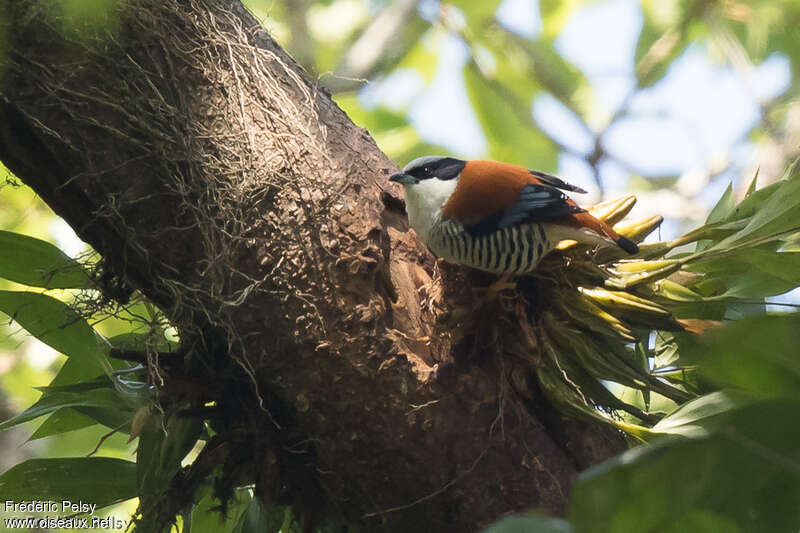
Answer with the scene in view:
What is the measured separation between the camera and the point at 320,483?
6.11ft

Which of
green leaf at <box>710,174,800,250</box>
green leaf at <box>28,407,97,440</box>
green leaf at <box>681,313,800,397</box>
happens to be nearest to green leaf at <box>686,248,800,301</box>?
green leaf at <box>710,174,800,250</box>

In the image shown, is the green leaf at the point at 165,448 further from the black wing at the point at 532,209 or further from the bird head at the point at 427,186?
the black wing at the point at 532,209

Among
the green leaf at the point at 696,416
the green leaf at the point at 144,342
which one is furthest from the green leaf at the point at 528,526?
the green leaf at the point at 144,342

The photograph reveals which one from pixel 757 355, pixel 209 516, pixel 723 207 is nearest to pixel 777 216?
pixel 723 207

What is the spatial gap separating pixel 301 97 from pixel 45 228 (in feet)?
8.34

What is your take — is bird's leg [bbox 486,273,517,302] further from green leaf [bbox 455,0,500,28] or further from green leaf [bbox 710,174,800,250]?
green leaf [bbox 455,0,500,28]

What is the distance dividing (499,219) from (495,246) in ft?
0.53

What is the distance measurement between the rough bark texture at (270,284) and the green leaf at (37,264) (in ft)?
0.68

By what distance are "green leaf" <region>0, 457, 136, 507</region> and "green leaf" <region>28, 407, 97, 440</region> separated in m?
0.12

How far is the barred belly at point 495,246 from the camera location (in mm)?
1873

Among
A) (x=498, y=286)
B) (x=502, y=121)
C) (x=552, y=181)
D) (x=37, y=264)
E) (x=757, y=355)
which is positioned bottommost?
(x=757, y=355)

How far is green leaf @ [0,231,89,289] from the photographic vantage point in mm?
1929

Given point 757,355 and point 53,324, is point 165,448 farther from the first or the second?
point 757,355

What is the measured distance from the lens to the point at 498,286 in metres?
1.83
